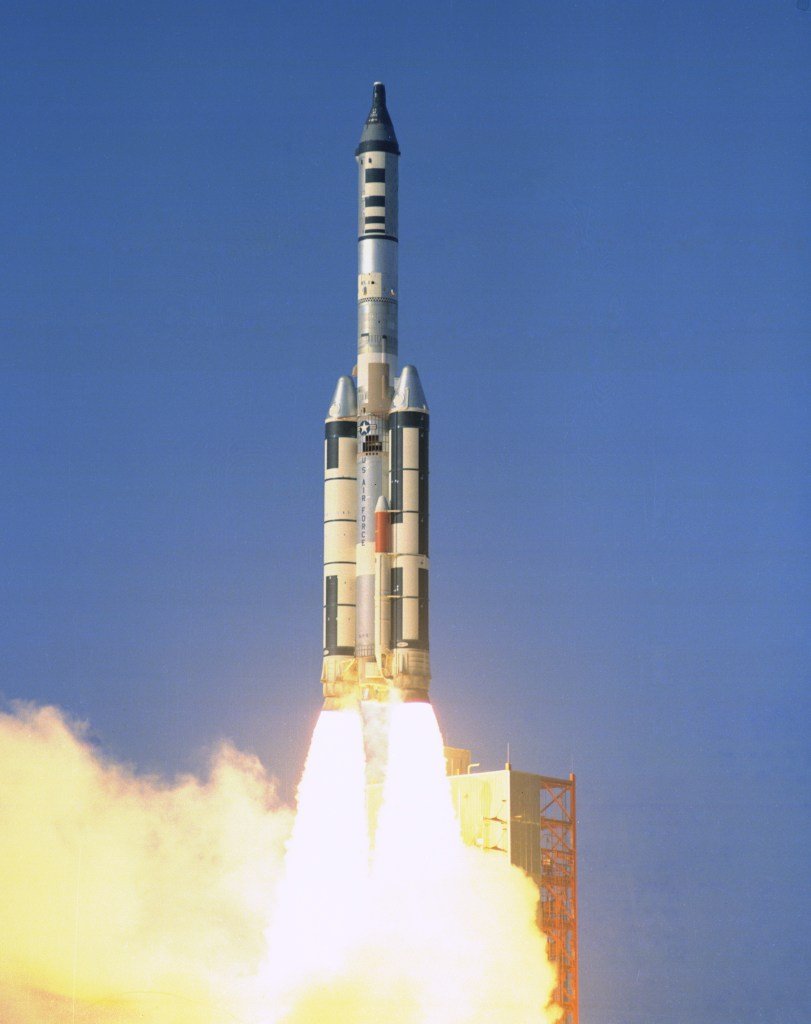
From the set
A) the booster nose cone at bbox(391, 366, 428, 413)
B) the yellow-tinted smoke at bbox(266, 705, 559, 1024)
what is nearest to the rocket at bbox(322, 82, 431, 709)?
the booster nose cone at bbox(391, 366, 428, 413)

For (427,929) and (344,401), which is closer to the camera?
(427,929)

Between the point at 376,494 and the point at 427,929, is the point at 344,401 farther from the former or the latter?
the point at 427,929

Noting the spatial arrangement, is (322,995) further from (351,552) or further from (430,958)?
(351,552)

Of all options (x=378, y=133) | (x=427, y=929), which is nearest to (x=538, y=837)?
(x=427, y=929)

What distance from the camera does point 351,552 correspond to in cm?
6031

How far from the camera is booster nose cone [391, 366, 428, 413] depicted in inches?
2341

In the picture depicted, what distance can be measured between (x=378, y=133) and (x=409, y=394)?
9.42 m

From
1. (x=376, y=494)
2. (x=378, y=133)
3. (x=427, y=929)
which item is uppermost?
(x=378, y=133)

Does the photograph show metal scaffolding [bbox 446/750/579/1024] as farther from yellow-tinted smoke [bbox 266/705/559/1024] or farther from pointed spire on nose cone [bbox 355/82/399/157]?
pointed spire on nose cone [bbox 355/82/399/157]

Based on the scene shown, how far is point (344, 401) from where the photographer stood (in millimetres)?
60938

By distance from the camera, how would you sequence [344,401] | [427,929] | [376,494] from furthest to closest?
[344,401] < [376,494] < [427,929]

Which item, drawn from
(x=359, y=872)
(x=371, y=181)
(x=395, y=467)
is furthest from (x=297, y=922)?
(x=371, y=181)

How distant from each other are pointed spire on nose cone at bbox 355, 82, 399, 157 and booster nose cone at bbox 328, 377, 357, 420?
25.8 feet

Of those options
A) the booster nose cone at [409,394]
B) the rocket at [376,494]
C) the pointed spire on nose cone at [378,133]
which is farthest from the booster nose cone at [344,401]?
the pointed spire on nose cone at [378,133]
